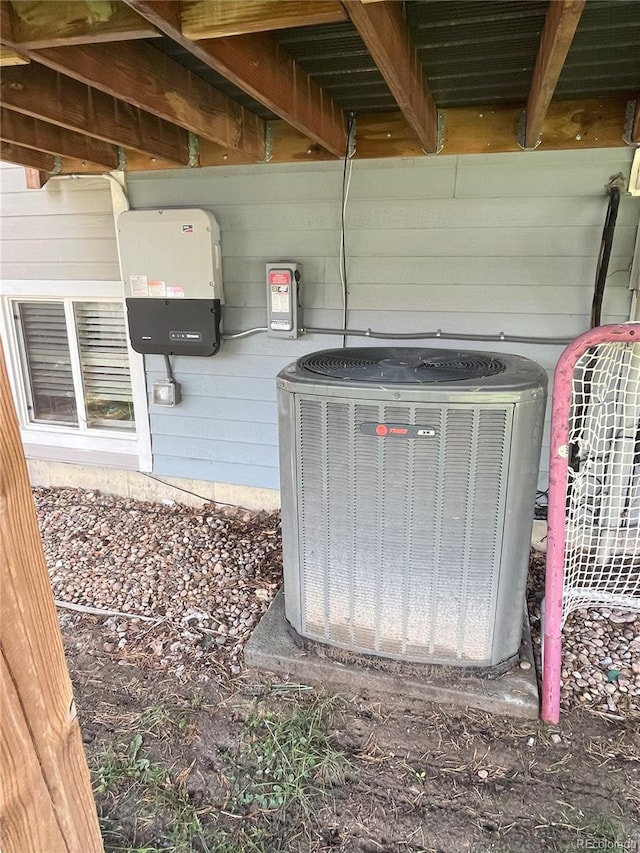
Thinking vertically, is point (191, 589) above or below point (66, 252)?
Answer: below

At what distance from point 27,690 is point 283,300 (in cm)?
254

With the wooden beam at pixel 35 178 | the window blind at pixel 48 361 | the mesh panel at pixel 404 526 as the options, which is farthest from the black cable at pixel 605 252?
the window blind at pixel 48 361

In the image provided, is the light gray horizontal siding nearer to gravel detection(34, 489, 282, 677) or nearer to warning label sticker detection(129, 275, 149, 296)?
warning label sticker detection(129, 275, 149, 296)

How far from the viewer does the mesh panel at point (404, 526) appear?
1783 mm

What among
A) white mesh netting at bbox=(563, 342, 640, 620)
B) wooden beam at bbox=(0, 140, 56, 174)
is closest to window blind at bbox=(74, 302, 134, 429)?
wooden beam at bbox=(0, 140, 56, 174)

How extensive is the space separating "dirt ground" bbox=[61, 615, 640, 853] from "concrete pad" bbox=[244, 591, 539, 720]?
0.15ft

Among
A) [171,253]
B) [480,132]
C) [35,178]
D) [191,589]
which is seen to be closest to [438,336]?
[480,132]

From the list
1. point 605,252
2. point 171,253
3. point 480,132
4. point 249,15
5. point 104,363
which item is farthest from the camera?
point 104,363

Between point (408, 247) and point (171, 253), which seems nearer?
point (408, 247)

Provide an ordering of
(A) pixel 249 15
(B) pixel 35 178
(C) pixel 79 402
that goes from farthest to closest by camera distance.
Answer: (C) pixel 79 402 < (B) pixel 35 178 < (A) pixel 249 15

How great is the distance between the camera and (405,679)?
203 centimetres

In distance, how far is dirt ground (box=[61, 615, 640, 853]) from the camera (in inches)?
61.1

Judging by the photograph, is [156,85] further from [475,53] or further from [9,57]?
[475,53]

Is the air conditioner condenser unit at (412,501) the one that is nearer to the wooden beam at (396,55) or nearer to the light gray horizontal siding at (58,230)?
the wooden beam at (396,55)
